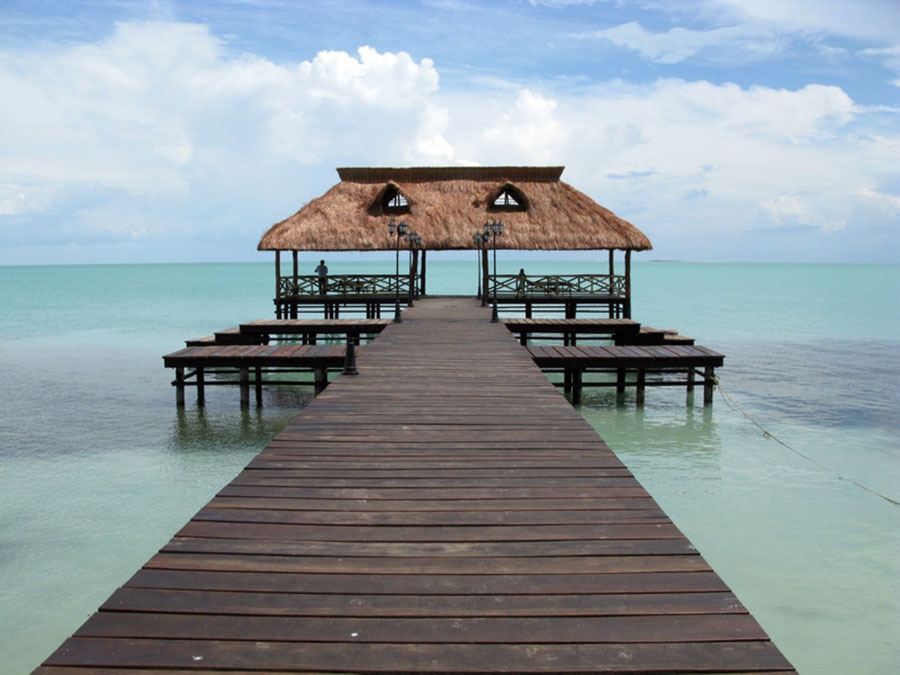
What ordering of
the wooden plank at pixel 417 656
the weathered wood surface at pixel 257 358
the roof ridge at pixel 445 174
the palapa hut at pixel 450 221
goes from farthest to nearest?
the roof ridge at pixel 445 174, the palapa hut at pixel 450 221, the weathered wood surface at pixel 257 358, the wooden plank at pixel 417 656

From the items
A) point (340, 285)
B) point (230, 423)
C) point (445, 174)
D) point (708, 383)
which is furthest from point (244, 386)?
point (445, 174)

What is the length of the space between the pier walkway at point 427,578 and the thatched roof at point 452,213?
17114 mm

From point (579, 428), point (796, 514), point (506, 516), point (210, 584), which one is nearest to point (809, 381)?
point (796, 514)

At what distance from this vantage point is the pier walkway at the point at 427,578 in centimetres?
289

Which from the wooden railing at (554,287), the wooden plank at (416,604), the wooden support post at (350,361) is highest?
the wooden railing at (554,287)

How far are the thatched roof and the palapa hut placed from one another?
0.11 ft

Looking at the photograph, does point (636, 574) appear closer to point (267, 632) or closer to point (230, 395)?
point (267, 632)

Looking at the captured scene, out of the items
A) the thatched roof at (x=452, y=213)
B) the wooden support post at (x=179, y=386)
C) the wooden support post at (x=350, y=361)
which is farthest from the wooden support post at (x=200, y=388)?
the thatched roof at (x=452, y=213)

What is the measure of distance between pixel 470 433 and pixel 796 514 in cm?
474

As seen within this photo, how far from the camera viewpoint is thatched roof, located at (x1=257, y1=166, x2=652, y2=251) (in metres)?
22.6

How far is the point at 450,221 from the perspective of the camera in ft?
77.9

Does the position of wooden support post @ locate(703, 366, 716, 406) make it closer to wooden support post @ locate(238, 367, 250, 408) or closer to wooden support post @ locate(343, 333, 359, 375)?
wooden support post @ locate(343, 333, 359, 375)

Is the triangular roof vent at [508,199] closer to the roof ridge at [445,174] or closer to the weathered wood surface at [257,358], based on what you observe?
the roof ridge at [445,174]

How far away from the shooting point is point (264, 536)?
407 centimetres
